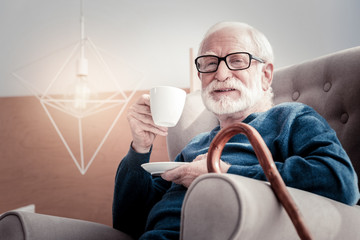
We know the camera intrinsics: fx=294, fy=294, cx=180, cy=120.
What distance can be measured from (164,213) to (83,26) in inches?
63.9

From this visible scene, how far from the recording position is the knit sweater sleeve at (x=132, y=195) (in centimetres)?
93

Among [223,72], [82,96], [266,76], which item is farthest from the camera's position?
[82,96]

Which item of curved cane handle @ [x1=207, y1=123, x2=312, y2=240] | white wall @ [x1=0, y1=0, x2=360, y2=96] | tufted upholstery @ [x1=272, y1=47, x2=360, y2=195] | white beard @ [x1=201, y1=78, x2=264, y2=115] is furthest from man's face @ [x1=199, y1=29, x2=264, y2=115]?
white wall @ [x1=0, y1=0, x2=360, y2=96]

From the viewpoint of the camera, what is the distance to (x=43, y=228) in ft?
2.33

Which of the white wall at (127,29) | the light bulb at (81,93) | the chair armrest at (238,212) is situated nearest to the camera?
the chair armrest at (238,212)

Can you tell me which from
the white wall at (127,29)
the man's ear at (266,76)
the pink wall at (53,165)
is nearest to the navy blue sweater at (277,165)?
the man's ear at (266,76)

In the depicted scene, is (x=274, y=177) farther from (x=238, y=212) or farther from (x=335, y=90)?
(x=335, y=90)

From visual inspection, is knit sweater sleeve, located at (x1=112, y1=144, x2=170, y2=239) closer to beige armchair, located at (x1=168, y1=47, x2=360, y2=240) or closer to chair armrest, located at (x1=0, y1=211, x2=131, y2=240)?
chair armrest, located at (x1=0, y1=211, x2=131, y2=240)

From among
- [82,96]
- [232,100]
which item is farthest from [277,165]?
[82,96]

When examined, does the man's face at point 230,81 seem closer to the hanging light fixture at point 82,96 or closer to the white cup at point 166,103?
the white cup at point 166,103

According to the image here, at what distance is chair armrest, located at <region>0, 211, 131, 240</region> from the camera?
671mm

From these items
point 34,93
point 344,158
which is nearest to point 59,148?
point 34,93

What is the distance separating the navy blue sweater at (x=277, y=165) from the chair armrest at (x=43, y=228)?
0.47 ft

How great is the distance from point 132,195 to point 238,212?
595 millimetres
